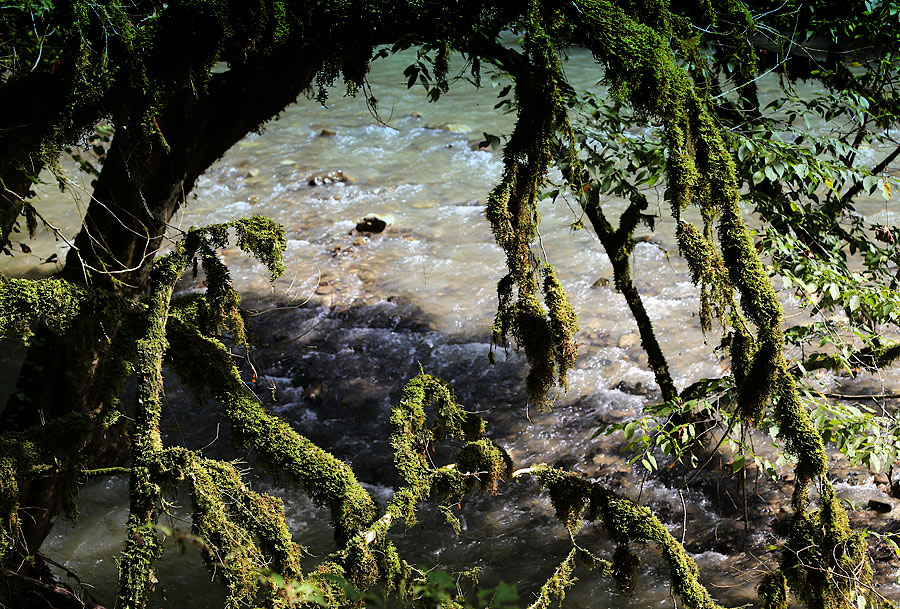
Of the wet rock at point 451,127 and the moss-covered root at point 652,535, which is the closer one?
the moss-covered root at point 652,535

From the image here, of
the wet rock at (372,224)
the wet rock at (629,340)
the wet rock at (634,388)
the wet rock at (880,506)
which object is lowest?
the wet rock at (880,506)

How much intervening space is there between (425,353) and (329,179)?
404 centimetres

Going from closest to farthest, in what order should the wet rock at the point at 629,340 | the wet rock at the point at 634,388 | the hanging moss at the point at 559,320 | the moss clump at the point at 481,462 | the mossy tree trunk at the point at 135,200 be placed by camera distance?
the hanging moss at the point at 559,320 < the moss clump at the point at 481,462 < the mossy tree trunk at the point at 135,200 < the wet rock at the point at 634,388 < the wet rock at the point at 629,340

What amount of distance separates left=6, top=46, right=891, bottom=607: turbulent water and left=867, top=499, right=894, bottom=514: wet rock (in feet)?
0.26

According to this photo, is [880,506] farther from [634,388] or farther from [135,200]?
[135,200]

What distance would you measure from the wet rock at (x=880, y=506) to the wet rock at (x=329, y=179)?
22.1 feet

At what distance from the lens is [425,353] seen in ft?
18.9

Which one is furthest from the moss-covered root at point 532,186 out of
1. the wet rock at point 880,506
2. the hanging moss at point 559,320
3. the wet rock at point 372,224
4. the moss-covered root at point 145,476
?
the wet rock at point 372,224

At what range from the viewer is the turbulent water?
13.1ft

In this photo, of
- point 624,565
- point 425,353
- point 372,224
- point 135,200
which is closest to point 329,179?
point 372,224

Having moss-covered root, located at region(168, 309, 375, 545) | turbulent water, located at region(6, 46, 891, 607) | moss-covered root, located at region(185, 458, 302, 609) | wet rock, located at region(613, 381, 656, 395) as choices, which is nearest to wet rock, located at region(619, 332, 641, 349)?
turbulent water, located at region(6, 46, 891, 607)

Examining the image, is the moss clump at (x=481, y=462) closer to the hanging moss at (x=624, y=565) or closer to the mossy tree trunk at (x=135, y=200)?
the hanging moss at (x=624, y=565)

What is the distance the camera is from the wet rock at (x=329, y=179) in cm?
896

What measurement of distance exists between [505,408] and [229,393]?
3.37 metres
